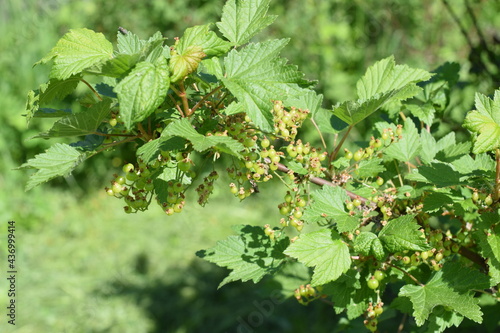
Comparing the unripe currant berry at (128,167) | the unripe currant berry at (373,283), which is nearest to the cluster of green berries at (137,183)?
the unripe currant berry at (128,167)

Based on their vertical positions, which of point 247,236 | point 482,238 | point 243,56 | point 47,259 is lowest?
point 47,259

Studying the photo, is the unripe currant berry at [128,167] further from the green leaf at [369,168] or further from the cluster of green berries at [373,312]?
the cluster of green berries at [373,312]

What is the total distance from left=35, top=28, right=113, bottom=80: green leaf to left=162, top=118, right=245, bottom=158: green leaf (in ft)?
0.67

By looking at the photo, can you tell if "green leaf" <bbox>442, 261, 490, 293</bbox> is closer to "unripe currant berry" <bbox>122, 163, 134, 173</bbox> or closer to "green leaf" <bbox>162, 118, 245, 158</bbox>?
"green leaf" <bbox>162, 118, 245, 158</bbox>

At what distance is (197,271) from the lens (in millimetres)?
3939

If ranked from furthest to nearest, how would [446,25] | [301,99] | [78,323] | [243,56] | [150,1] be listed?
[446,25], [150,1], [78,323], [301,99], [243,56]

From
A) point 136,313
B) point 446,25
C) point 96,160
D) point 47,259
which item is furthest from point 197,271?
point 446,25

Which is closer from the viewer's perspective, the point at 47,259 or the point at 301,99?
the point at 301,99

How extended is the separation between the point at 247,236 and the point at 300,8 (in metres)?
3.48

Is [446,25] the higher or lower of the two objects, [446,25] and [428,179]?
the lower

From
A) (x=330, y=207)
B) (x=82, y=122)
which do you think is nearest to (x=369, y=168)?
(x=330, y=207)

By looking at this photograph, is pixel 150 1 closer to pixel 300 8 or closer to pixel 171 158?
pixel 300 8

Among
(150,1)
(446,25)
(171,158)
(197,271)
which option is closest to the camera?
(171,158)

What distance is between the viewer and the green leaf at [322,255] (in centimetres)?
124
